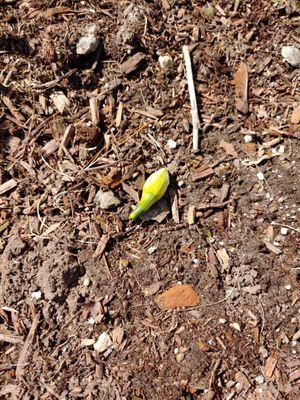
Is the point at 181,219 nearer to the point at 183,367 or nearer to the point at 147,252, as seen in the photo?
the point at 147,252

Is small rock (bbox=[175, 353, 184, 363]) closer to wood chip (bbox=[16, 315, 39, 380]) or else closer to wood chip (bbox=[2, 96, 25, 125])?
wood chip (bbox=[16, 315, 39, 380])

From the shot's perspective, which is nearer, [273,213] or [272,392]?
[272,392]

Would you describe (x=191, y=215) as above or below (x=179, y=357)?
above

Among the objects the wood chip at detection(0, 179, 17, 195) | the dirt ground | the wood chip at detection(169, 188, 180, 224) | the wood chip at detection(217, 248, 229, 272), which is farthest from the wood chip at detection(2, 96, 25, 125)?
the wood chip at detection(217, 248, 229, 272)

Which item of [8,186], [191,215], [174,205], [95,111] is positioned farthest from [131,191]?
[8,186]

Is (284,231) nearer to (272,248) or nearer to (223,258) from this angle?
(272,248)

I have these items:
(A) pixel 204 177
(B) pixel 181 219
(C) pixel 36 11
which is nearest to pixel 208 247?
(B) pixel 181 219

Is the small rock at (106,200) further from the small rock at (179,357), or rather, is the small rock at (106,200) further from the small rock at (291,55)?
the small rock at (291,55)

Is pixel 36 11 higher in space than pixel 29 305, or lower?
higher
